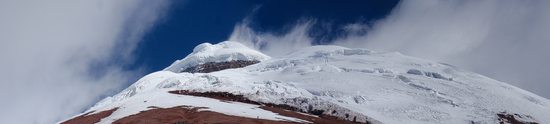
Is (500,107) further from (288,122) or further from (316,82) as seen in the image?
(288,122)

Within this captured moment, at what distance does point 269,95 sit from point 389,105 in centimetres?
2009

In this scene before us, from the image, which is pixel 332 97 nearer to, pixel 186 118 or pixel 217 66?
pixel 186 118

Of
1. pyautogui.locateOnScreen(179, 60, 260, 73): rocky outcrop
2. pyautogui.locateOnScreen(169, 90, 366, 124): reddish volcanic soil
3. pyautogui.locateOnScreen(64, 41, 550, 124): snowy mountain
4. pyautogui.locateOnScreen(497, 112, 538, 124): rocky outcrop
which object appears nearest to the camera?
pyautogui.locateOnScreen(64, 41, 550, 124): snowy mountain

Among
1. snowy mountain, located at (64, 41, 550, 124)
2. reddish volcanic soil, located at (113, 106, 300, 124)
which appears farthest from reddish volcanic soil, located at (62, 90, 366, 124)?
snowy mountain, located at (64, 41, 550, 124)

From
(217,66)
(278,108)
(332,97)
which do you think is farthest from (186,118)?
(217,66)

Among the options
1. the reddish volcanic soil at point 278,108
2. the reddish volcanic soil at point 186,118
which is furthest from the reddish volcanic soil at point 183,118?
the reddish volcanic soil at point 278,108

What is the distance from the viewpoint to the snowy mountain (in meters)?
81.8

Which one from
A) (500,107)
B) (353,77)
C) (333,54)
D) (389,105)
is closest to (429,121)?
(389,105)

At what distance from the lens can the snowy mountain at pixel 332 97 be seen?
81750 mm

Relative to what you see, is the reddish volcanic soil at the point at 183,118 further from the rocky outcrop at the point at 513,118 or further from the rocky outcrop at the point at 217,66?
the rocky outcrop at the point at 217,66

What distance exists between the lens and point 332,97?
102 metres

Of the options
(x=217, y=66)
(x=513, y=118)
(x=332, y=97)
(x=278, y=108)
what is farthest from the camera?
(x=217, y=66)

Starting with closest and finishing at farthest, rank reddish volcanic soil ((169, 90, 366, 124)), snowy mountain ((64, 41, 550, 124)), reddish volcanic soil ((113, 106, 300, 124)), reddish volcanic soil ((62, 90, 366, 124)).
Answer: reddish volcanic soil ((113, 106, 300, 124))
reddish volcanic soil ((62, 90, 366, 124))
snowy mountain ((64, 41, 550, 124))
reddish volcanic soil ((169, 90, 366, 124))

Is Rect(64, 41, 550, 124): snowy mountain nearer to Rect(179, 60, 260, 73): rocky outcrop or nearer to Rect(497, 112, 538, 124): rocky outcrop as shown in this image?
Rect(497, 112, 538, 124): rocky outcrop
